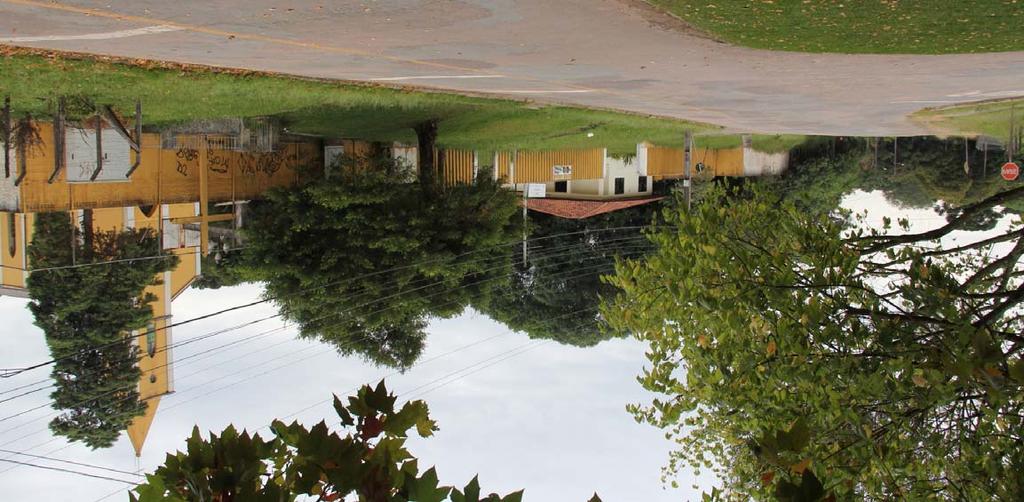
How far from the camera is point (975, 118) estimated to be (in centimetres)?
2238

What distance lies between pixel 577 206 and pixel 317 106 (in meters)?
18.7

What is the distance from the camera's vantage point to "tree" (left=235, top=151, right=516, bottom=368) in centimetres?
2091

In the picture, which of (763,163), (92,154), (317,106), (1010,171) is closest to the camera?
(92,154)

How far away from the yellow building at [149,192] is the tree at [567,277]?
14.9 m

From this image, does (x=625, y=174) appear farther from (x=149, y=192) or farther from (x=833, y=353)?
(x=833, y=353)

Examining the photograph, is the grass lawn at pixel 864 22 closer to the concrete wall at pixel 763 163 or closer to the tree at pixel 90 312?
the tree at pixel 90 312

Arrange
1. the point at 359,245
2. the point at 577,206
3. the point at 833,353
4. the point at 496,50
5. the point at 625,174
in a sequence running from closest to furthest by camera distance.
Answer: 1. the point at 833,353
2. the point at 496,50
3. the point at 359,245
4. the point at 577,206
5. the point at 625,174

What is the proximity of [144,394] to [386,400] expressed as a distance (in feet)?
72.2

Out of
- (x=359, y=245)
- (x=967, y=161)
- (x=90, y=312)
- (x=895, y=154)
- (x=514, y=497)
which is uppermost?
(x=895, y=154)

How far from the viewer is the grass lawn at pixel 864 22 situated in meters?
11.4

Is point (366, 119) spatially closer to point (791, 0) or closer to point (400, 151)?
point (400, 151)

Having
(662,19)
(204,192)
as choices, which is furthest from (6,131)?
(662,19)

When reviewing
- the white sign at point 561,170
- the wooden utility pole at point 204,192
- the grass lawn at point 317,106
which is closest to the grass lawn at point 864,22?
the grass lawn at point 317,106

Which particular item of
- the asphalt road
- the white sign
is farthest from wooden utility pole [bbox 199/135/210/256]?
the white sign
